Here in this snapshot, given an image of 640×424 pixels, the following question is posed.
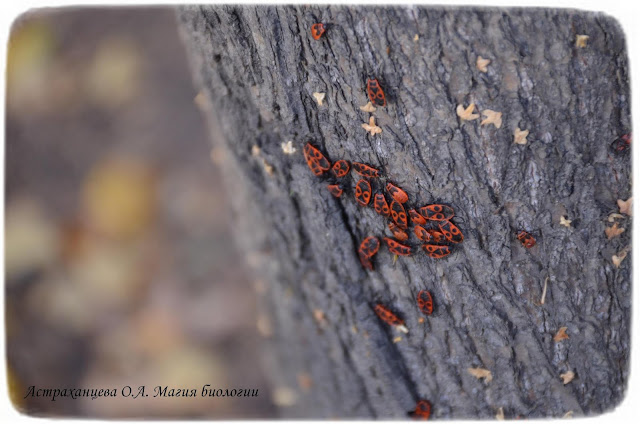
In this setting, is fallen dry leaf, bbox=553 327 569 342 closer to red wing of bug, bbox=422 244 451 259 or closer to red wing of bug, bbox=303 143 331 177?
red wing of bug, bbox=422 244 451 259

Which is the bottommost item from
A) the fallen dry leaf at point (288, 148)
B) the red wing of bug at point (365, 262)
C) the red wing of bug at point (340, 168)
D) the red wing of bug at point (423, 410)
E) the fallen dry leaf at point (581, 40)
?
the red wing of bug at point (423, 410)

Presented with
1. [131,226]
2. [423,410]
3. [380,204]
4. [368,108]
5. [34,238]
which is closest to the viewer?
[368,108]

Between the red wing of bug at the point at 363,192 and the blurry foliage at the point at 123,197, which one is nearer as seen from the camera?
the red wing of bug at the point at 363,192

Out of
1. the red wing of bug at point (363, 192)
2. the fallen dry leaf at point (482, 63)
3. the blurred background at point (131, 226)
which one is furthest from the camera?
the blurred background at point (131, 226)

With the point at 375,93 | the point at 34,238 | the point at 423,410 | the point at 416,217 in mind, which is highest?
the point at 375,93

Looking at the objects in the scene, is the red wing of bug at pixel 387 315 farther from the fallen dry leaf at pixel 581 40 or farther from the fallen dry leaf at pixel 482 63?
the fallen dry leaf at pixel 581 40

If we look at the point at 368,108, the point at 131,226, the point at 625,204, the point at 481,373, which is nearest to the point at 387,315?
the point at 481,373

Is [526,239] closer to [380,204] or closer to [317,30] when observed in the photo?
[380,204]

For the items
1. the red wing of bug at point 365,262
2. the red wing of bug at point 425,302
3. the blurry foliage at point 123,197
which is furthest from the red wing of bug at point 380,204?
the blurry foliage at point 123,197
